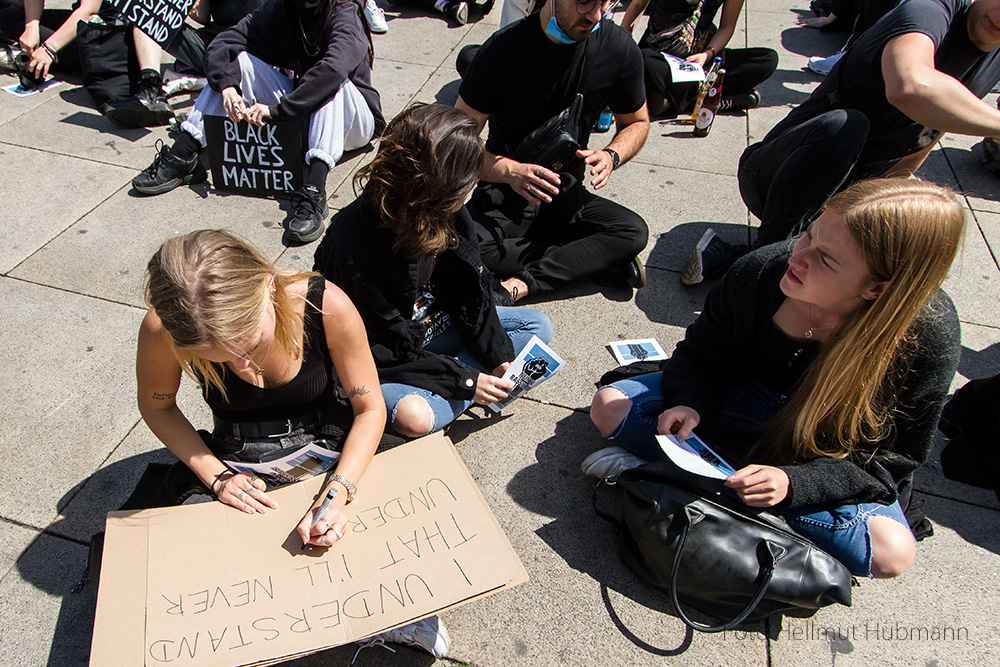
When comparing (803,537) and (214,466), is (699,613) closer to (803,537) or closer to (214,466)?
(803,537)

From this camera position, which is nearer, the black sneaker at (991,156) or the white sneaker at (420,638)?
the white sneaker at (420,638)

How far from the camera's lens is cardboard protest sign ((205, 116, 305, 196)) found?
368 centimetres

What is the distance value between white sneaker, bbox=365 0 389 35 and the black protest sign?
2.12 m

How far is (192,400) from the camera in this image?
2.61m

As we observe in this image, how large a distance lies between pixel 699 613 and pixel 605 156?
2021 mm

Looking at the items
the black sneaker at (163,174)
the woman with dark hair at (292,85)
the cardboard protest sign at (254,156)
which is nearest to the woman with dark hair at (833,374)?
the woman with dark hair at (292,85)

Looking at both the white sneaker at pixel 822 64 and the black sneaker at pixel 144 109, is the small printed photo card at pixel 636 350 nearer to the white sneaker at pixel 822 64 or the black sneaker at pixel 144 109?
the black sneaker at pixel 144 109

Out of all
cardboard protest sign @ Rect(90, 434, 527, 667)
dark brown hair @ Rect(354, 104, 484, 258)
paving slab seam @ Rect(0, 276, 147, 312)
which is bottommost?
paving slab seam @ Rect(0, 276, 147, 312)

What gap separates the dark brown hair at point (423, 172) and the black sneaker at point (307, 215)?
150cm

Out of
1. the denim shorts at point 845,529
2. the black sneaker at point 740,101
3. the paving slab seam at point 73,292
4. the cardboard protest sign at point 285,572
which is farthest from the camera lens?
the black sneaker at point 740,101

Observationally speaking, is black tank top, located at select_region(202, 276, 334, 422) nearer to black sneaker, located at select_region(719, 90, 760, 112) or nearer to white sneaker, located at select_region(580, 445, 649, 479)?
white sneaker, located at select_region(580, 445, 649, 479)

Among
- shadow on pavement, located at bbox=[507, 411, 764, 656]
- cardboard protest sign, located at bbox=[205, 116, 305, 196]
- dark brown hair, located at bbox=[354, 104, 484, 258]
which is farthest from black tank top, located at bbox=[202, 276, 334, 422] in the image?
cardboard protest sign, located at bbox=[205, 116, 305, 196]

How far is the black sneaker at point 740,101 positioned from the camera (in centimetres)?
494

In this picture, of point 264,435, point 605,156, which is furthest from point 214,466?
point 605,156
